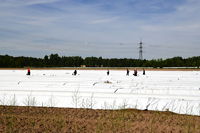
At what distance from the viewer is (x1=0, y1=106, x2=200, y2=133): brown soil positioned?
5477 millimetres

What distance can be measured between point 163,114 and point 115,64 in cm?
7465

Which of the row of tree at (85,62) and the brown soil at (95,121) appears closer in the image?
the brown soil at (95,121)

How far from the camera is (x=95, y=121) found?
613 centimetres

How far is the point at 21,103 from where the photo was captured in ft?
28.1

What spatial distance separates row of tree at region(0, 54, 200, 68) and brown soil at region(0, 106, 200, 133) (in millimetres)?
62578

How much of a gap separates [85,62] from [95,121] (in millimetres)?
76953

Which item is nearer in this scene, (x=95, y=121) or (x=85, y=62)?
(x=95, y=121)

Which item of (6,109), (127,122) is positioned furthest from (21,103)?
(127,122)

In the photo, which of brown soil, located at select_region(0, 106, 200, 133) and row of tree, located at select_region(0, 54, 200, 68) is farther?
row of tree, located at select_region(0, 54, 200, 68)

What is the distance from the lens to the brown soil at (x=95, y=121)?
5.48 meters

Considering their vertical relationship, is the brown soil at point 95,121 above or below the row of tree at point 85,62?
below

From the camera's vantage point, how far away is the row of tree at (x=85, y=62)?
69.2 meters

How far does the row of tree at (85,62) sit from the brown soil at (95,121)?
62.6m

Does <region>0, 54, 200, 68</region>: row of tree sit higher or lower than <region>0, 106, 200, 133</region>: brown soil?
higher
